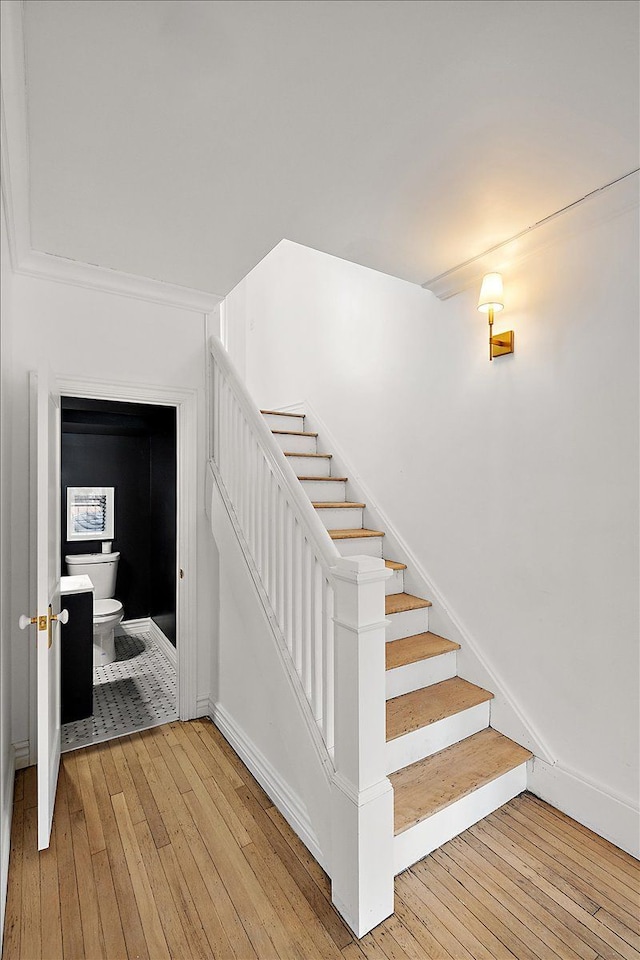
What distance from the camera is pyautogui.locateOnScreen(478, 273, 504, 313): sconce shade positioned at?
2.18 meters

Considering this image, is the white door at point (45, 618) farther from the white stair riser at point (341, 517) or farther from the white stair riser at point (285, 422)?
the white stair riser at point (285, 422)

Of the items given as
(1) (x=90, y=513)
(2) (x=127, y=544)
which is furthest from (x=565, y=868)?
(1) (x=90, y=513)

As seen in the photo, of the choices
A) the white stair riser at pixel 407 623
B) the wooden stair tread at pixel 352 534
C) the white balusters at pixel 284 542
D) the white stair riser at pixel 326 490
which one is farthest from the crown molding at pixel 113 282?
the white stair riser at pixel 407 623

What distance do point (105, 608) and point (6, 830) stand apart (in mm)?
2250

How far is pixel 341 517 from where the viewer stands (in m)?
3.11

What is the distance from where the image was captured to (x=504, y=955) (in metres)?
1.44

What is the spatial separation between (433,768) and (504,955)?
2.04 ft

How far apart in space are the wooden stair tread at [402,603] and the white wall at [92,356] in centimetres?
109

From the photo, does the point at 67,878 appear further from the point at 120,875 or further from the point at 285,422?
the point at 285,422

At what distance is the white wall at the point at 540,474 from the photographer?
1.86 meters

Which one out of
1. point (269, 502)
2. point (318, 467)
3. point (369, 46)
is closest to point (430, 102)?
point (369, 46)

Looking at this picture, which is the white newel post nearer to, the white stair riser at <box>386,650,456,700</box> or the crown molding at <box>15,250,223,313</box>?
the white stair riser at <box>386,650,456,700</box>

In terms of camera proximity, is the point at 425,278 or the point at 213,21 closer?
the point at 213,21

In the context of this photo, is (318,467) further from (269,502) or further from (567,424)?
(567,424)
